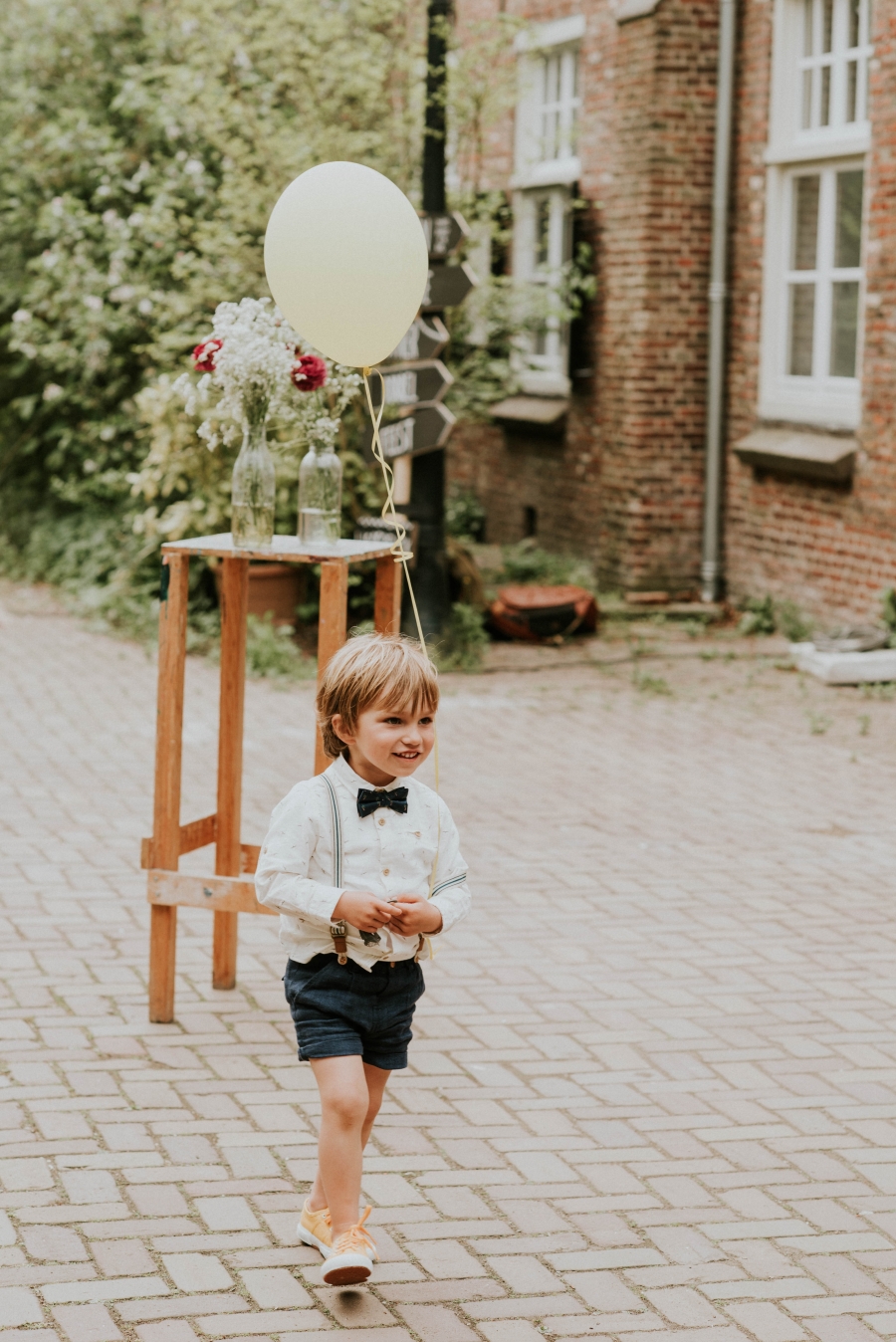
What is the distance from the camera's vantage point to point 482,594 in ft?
39.6

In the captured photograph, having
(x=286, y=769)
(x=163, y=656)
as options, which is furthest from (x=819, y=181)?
(x=163, y=656)

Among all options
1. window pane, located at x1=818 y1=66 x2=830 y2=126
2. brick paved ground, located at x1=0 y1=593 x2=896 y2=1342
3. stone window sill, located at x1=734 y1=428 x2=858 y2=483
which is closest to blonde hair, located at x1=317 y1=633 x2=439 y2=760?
brick paved ground, located at x1=0 y1=593 x2=896 y2=1342

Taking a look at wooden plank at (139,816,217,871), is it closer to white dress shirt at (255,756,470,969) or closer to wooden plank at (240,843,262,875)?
wooden plank at (240,843,262,875)

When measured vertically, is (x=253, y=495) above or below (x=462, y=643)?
above

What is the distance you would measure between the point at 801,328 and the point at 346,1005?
9.60 meters

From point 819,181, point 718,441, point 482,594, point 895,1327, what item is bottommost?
point 895,1327

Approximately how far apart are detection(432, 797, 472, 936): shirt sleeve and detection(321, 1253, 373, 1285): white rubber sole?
0.62 metres

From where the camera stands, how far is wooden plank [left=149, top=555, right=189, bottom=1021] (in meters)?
4.90

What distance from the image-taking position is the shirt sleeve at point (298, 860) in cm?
335

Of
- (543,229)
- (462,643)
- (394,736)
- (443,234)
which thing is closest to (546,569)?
(462,643)

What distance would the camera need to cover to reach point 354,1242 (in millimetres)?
3332

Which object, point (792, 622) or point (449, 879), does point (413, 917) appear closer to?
point (449, 879)

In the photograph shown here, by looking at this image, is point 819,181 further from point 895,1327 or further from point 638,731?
point 895,1327

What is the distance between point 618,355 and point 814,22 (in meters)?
2.62
